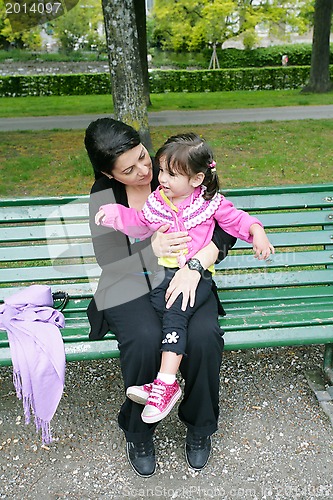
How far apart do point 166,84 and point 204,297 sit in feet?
66.3

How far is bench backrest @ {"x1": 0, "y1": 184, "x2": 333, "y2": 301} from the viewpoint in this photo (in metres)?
3.07

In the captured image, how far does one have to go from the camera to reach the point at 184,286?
2.47m

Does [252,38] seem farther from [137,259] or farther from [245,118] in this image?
[137,259]

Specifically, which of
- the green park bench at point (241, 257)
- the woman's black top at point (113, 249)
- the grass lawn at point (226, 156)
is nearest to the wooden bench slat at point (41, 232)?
the green park bench at point (241, 257)

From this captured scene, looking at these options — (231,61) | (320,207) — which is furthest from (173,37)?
(320,207)

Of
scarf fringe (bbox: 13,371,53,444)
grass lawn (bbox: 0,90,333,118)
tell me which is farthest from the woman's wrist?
grass lawn (bbox: 0,90,333,118)

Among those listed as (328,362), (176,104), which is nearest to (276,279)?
(328,362)

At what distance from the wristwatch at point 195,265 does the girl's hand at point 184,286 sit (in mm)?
16

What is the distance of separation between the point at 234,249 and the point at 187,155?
2.95ft

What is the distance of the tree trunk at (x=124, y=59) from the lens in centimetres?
662

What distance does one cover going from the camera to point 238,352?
3510mm

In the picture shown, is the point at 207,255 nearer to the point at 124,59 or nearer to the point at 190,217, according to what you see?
the point at 190,217

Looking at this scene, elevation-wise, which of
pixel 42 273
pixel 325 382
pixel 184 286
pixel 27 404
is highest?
pixel 184 286

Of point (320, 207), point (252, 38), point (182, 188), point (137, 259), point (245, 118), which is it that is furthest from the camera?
point (252, 38)
